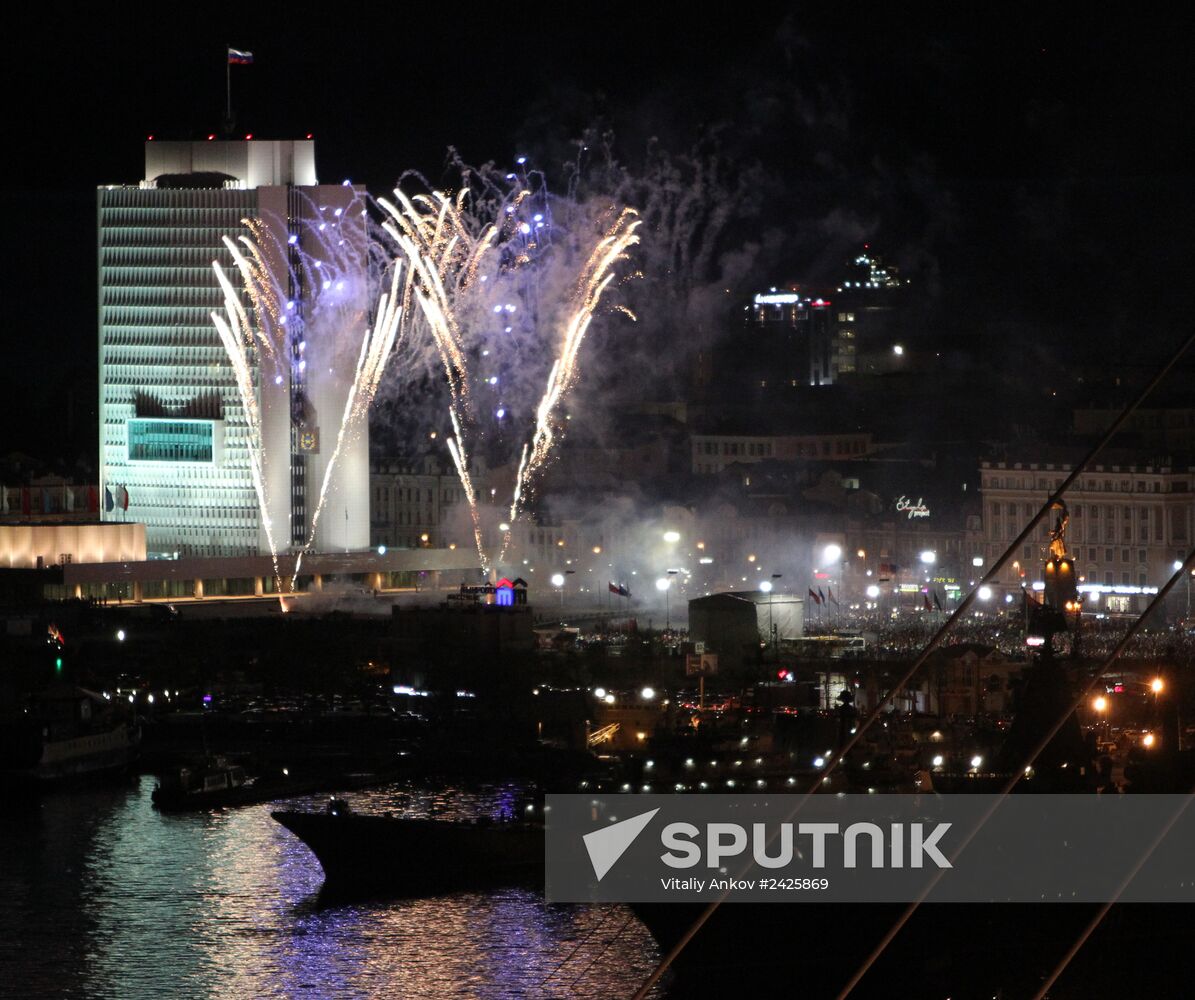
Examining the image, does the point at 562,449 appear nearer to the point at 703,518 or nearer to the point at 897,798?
the point at 703,518

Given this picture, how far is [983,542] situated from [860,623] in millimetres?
7180

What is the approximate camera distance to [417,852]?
72.6 feet

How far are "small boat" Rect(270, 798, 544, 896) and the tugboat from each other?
5.84 meters

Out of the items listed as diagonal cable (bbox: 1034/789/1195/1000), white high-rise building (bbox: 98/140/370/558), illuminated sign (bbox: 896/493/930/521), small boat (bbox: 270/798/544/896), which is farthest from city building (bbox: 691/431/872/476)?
diagonal cable (bbox: 1034/789/1195/1000)

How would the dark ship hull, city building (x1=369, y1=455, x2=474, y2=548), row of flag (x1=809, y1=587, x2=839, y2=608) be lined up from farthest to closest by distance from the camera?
city building (x1=369, y1=455, x2=474, y2=548), row of flag (x1=809, y1=587, x2=839, y2=608), the dark ship hull

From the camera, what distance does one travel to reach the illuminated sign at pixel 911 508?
151ft

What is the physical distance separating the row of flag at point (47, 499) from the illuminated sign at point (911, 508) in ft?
48.9

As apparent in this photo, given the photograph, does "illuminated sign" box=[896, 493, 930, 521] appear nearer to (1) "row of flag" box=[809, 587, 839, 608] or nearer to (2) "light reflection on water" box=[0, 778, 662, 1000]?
(1) "row of flag" box=[809, 587, 839, 608]

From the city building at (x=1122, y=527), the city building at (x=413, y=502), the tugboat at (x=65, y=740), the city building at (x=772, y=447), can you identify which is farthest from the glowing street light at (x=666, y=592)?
the tugboat at (x=65, y=740)

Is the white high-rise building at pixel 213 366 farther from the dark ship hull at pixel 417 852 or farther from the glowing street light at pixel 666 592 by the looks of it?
the dark ship hull at pixel 417 852

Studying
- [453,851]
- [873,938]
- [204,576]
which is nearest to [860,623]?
[204,576]

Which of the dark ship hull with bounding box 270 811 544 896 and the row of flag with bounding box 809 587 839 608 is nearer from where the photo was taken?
the dark ship hull with bounding box 270 811 544 896

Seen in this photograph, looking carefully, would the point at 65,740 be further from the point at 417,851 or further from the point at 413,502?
the point at 413,502

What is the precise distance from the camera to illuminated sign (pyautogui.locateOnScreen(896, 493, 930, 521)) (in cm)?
4591
